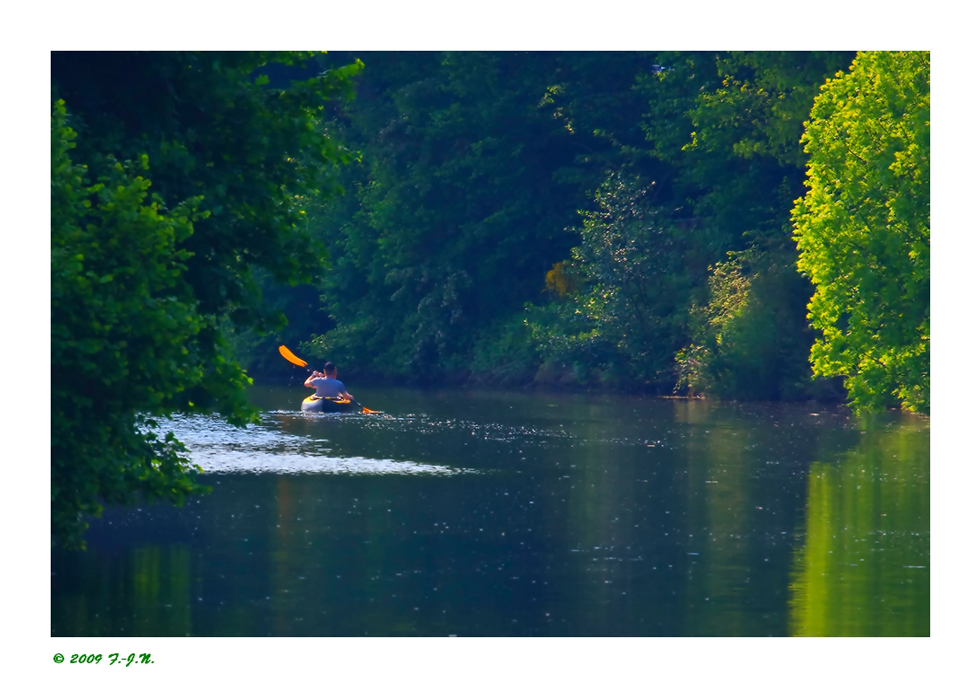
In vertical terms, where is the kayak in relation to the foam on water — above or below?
above

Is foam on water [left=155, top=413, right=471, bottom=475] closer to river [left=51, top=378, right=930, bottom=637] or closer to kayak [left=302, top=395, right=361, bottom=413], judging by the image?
river [left=51, top=378, right=930, bottom=637]

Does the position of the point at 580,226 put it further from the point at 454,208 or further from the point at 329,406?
the point at 329,406

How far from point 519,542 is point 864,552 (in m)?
3.64

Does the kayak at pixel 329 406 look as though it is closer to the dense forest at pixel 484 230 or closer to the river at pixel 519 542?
the dense forest at pixel 484 230

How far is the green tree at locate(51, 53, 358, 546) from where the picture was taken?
49.1ft

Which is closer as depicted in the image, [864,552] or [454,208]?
[864,552]

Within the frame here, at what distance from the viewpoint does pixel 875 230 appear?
38719mm

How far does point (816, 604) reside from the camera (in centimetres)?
1538

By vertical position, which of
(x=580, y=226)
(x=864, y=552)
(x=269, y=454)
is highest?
(x=580, y=226)

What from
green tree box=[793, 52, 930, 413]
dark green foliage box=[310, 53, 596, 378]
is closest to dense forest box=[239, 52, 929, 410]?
dark green foliage box=[310, 53, 596, 378]

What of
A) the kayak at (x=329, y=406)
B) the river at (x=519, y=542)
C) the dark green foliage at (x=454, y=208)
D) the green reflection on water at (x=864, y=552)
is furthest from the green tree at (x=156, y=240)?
the dark green foliage at (x=454, y=208)

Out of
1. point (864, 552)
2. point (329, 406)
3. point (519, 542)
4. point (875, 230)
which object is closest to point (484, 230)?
point (329, 406)

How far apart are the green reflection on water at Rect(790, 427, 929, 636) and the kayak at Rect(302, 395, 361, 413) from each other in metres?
13.8

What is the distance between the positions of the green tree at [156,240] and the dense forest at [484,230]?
0.10 feet
